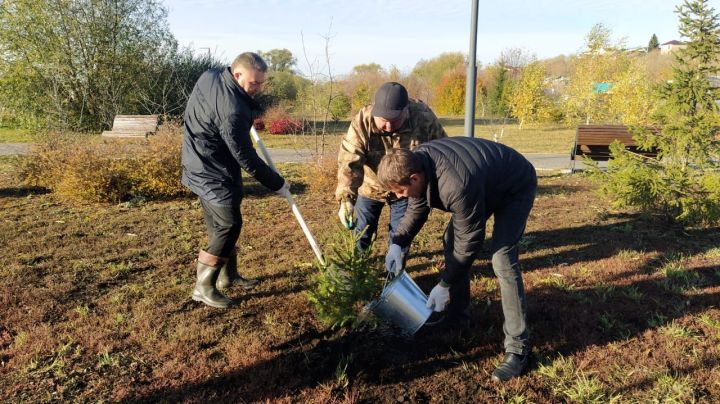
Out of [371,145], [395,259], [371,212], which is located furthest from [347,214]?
[395,259]

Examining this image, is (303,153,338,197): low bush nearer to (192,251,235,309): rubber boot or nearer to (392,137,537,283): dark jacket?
(192,251,235,309): rubber boot

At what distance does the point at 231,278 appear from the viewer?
439 centimetres

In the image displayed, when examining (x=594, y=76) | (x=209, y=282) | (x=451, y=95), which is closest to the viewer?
(x=209, y=282)

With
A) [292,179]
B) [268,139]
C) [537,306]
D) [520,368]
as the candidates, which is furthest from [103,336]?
[268,139]

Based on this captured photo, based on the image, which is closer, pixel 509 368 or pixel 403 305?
pixel 509 368

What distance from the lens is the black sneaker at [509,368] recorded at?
3.00 m

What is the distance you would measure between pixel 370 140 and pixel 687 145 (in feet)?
14.6

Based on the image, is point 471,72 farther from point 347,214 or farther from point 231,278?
point 231,278

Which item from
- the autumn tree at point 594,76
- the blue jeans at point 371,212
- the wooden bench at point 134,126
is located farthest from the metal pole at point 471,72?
the autumn tree at point 594,76

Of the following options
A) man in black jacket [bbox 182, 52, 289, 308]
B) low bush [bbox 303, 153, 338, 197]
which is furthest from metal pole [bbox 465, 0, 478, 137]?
man in black jacket [bbox 182, 52, 289, 308]

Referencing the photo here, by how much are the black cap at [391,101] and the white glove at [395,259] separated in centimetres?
94

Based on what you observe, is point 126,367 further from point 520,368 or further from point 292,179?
point 292,179

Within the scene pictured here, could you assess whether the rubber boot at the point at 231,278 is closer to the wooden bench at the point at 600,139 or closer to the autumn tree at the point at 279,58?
the wooden bench at the point at 600,139

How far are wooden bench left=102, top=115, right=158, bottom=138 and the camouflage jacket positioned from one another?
742 centimetres
